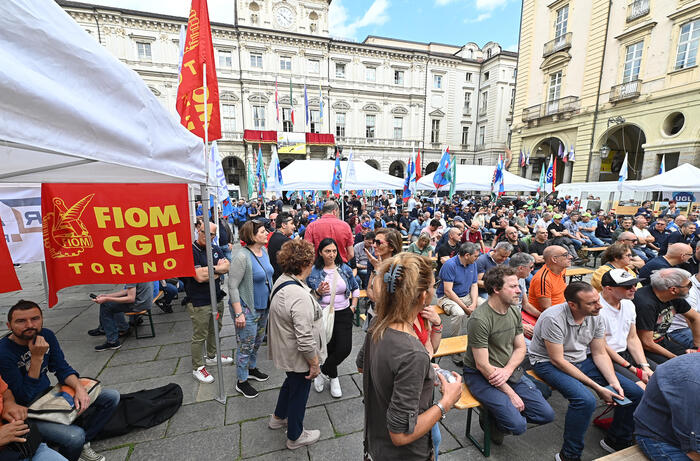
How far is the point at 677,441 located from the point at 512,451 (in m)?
1.15

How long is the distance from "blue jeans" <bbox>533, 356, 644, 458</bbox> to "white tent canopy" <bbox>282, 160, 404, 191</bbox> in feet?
28.7

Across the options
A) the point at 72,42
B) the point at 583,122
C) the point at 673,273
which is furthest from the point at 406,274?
the point at 583,122

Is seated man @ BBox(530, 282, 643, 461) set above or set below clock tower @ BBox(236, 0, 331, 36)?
below

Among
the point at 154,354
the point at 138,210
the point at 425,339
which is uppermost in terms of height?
the point at 138,210

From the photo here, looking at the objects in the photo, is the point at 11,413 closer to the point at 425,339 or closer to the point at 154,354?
the point at 154,354

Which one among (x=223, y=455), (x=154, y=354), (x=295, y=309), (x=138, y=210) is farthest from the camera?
(x=154, y=354)

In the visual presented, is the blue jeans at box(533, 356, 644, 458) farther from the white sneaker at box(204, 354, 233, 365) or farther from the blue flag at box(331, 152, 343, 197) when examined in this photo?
the blue flag at box(331, 152, 343, 197)

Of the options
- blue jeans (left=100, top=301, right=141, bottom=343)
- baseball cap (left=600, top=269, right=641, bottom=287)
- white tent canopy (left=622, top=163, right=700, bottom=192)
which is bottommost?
blue jeans (left=100, top=301, right=141, bottom=343)

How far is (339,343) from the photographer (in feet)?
10.3

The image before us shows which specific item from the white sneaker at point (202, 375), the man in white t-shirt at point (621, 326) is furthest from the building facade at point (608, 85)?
the white sneaker at point (202, 375)

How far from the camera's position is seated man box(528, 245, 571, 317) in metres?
3.59

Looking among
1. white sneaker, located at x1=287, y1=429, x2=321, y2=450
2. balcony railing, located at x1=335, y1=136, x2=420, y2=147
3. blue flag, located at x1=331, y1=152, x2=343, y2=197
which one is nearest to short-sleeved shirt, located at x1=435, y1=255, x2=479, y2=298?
white sneaker, located at x1=287, y1=429, x2=321, y2=450

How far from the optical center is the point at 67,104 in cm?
126

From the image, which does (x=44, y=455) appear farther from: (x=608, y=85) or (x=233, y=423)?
(x=608, y=85)
